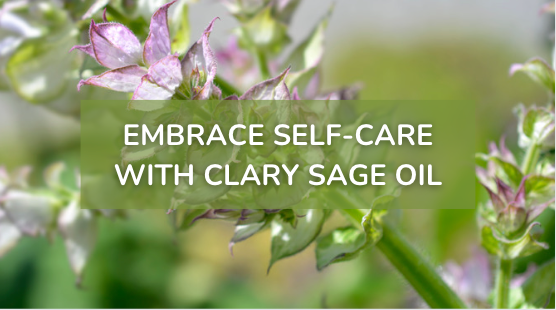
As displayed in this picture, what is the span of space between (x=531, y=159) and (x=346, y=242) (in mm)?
235

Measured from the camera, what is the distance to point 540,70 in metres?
0.65

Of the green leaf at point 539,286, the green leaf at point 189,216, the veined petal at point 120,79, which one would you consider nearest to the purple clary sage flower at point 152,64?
the veined petal at point 120,79

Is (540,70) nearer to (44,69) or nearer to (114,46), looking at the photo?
(114,46)

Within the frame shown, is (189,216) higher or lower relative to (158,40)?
lower

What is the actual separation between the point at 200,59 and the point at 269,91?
0.21ft

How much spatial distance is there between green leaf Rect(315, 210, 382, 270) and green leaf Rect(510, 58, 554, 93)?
0.25 metres

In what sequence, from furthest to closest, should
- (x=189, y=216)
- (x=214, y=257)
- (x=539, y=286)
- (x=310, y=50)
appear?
(x=214, y=257) → (x=310, y=50) → (x=539, y=286) → (x=189, y=216)

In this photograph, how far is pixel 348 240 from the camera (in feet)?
2.04

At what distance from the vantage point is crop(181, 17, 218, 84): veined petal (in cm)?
48

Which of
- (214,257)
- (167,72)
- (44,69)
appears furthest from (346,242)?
(214,257)

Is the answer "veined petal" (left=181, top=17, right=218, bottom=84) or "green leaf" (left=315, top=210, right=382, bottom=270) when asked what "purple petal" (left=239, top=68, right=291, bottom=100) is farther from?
"green leaf" (left=315, top=210, right=382, bottom=270)

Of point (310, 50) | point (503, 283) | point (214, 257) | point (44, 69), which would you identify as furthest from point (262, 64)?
point (214, 257)

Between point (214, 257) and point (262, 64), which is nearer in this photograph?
point (262, 64)

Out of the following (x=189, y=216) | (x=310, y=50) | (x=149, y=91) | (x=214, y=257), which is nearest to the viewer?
(x=149, y=91)
